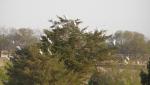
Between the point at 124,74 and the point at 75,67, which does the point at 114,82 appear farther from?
the point at 75,67

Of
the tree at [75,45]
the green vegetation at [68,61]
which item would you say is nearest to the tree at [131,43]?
the green vegetation at [68,61]

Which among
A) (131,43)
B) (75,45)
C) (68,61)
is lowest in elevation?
(68,61)

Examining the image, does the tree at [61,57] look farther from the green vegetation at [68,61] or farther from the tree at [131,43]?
the tree at [131,43]

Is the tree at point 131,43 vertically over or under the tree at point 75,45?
over

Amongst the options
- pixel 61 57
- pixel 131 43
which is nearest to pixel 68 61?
pixel 61 57

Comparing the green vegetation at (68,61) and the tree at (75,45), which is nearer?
the green vegetation at (68,61)

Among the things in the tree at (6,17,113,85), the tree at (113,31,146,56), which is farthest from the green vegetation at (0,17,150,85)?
the tree at (113,31,146,56)

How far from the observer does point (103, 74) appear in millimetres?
27609

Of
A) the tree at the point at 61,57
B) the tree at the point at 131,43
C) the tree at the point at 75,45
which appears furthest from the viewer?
the tree at the point at 131,43

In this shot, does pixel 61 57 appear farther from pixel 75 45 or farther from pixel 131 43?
pixel 131 43

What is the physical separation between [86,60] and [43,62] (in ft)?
12.9

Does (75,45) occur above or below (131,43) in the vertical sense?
below

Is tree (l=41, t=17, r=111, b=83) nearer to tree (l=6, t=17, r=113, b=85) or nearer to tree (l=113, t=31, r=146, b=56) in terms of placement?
tree (l=6, t=17, r=113, b=85)

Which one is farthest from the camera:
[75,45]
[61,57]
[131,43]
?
[131,43]
